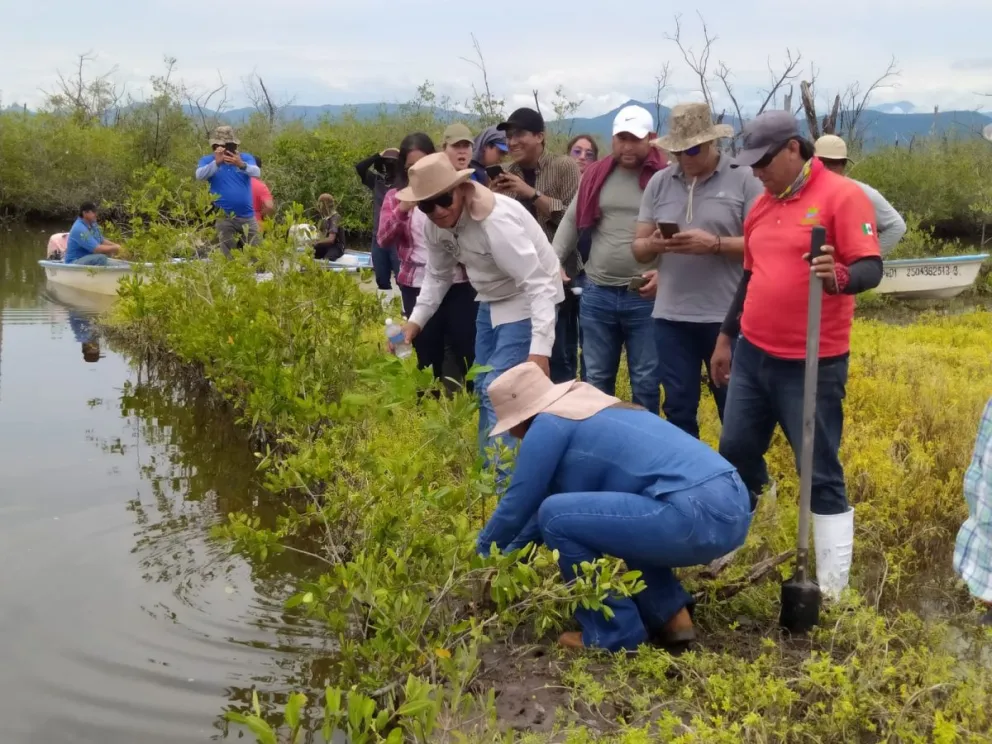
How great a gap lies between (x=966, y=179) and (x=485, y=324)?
809 inches

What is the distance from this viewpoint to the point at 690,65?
17516 mm

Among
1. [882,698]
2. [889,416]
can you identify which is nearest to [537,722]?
[882,698]

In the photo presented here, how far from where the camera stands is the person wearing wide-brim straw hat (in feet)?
15.3

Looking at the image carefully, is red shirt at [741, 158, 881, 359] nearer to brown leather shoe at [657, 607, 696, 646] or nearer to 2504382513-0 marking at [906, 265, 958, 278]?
brown leather shoe at [657, 607, 696, 646]

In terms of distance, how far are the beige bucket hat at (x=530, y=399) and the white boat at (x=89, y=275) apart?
11209 mm

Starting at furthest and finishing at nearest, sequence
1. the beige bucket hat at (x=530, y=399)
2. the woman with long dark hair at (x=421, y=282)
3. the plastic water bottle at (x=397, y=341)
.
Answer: the woman with long dark hair at (x=421, y=282) < the plastic water bottle at (x=397, y=341) < the beige bucket hat at (x=530, y=399)

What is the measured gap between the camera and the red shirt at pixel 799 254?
368 cm

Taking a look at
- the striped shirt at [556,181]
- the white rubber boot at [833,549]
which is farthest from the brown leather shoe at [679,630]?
the striped shirt at [556,181]

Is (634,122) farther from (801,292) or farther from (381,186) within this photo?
(381,186)

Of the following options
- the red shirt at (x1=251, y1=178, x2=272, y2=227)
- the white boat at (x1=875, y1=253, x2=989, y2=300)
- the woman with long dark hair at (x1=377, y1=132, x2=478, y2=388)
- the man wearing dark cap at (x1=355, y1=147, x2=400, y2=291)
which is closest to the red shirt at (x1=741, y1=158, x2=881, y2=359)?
the woman with long dark hair at (x1=377, y1=132, x2=478, y2=388)

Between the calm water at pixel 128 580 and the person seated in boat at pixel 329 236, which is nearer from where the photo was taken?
the calm water at pixel 128 580

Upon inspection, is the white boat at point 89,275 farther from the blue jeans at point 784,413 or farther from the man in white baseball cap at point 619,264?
the blue jeans at point 784,413

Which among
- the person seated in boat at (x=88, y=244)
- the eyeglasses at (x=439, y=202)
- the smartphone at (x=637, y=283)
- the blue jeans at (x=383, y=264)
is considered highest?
the eyeglasses at (x=439, y=202)

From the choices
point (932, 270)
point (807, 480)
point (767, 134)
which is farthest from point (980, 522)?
point (932, 270)
